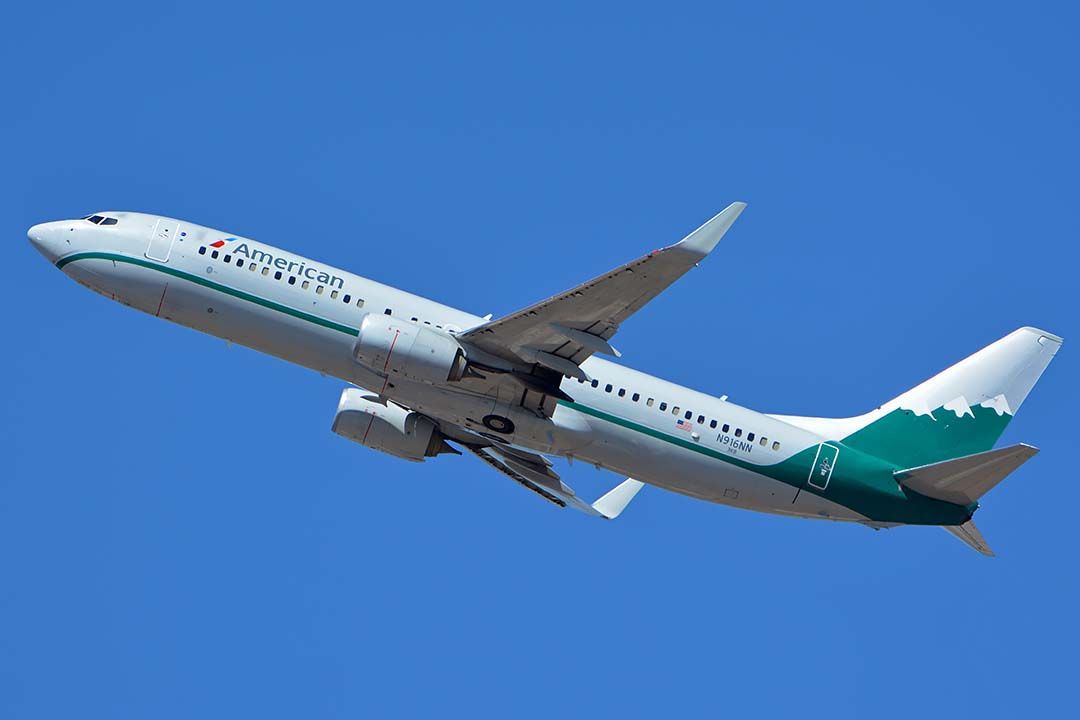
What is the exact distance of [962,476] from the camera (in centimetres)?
4697

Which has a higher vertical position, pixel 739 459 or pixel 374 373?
pixel 739 459

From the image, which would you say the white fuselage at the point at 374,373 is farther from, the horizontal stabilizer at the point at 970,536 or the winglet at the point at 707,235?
the winglet at the point at 707,235

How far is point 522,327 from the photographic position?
44125mm

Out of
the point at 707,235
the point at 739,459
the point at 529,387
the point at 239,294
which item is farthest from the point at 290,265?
the point at 739,459

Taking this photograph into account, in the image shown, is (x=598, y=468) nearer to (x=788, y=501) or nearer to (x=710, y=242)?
(x=788, y=501)

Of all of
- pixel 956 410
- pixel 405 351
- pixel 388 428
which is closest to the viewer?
pixel 405 351

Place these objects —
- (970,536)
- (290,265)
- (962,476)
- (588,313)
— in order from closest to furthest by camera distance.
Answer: (588,313), (290,265), (962,476), (970,536)

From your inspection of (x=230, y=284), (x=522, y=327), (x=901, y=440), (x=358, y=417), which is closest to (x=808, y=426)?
(x=901, y=440)

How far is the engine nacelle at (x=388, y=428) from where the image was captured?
50188mm

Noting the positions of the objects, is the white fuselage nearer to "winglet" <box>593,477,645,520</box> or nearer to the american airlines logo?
the american airlines logo

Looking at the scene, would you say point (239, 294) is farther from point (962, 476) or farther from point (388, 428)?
point (962, 476)

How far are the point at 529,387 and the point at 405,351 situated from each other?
4134 millimetres

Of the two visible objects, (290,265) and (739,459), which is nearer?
(290,265)

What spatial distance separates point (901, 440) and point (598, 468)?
10518 millimetres
